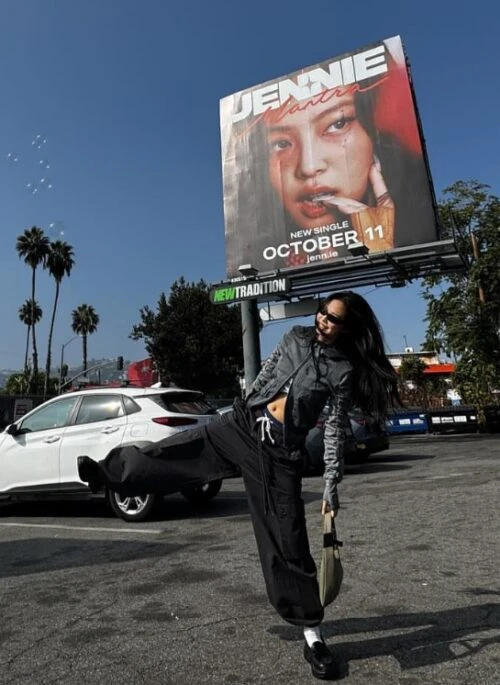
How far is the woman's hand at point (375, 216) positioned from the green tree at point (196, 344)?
19.5 metres

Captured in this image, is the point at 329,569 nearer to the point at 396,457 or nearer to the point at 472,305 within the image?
the point at 396,457

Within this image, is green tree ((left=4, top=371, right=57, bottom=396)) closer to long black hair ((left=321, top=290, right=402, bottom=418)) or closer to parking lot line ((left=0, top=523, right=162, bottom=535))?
parking lot line ((left=0, top=523, right=162, bottom=535))

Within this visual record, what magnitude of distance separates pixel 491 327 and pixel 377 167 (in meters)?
11.0

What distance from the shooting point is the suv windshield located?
690cm

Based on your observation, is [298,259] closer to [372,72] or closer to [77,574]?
[372,72]

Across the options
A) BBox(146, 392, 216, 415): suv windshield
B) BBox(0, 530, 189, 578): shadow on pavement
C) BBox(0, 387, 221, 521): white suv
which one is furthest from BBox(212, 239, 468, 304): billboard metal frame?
BBox(0, 530, 189, 578): shadow on pavement

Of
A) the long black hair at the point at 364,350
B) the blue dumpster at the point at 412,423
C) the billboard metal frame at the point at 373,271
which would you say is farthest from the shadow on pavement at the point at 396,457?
the long black hair at the point at 364,350

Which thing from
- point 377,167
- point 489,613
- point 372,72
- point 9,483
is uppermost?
point 372,72

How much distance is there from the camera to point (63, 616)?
11.6 feet

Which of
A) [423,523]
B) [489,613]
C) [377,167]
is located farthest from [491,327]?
[489,613]

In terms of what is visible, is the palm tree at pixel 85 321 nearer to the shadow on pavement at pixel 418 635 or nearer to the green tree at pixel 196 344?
the green tree at pixel 196 344

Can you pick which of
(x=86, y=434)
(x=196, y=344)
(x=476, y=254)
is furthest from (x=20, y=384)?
(x=86, y=434)

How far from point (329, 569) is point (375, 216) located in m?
15.8

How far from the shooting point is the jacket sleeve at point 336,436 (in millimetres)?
2797
